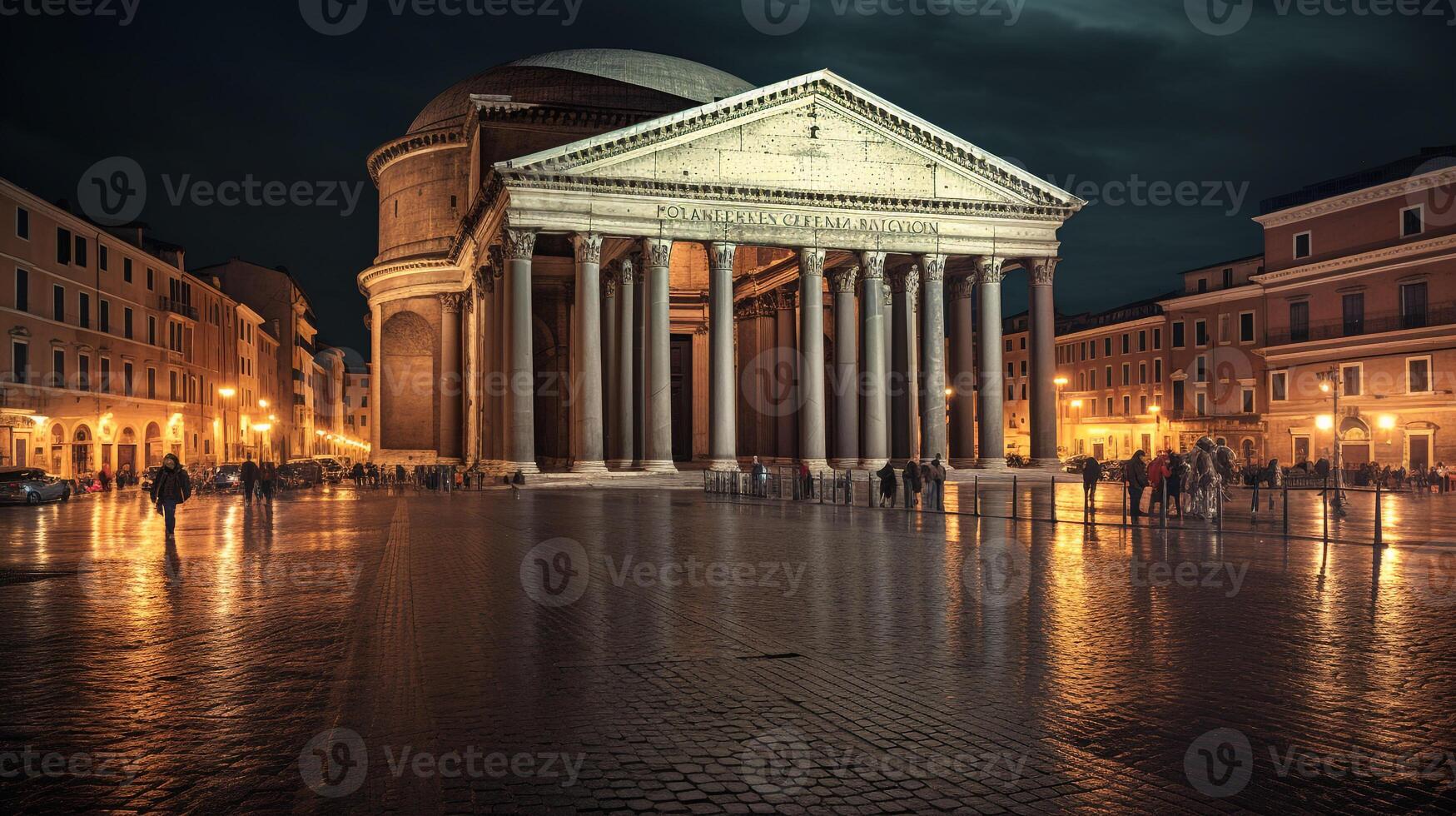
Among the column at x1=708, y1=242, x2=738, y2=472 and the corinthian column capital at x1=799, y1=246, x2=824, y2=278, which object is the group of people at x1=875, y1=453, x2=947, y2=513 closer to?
the column at x1=708, y1=242, x2=738, y2=472

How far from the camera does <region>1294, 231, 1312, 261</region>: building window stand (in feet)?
180

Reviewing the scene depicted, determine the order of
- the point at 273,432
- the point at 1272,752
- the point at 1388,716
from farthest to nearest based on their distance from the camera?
the point at 273,432 < the point at 1388,716 < the point at 1272,752

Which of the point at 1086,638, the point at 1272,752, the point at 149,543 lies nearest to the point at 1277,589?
the point at 1086,638

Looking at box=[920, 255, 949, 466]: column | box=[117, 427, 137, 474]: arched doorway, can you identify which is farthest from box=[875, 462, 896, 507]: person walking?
box=[117, 427, 137, 474]: arched doorway

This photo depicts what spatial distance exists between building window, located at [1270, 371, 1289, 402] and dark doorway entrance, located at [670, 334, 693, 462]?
30.8 m

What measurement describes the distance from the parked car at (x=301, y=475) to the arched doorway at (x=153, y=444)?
6.52 metres

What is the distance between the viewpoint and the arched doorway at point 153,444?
5603 cm

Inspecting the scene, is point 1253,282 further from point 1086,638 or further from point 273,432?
point 273,432

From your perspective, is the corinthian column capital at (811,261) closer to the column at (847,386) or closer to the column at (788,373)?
the column at (847,386)

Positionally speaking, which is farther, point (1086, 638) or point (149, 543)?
point (149, 543)

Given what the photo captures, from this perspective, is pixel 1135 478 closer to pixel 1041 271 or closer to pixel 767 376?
pixel 1041 271

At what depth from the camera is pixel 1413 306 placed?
161 feet

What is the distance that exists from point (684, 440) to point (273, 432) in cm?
4363

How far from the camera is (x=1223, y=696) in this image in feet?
23.5
